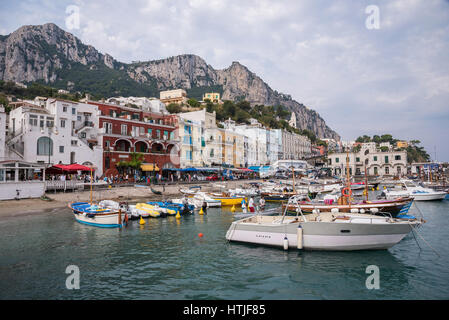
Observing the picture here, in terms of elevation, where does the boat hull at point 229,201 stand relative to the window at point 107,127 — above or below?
below

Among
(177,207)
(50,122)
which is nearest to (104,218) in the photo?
(177,207)

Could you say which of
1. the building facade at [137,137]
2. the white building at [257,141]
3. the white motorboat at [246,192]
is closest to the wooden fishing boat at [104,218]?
the white motorboat at [246,192]

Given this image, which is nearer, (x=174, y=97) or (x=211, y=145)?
(x=211, y=145)

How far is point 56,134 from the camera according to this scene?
1694 inches

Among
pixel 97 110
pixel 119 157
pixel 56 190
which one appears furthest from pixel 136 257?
pixel 97 110

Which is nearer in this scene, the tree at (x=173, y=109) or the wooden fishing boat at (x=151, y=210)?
the wooden fishing boat at (x=151, y=210)

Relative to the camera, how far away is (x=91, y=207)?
2498cm

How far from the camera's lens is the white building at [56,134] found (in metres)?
40.9

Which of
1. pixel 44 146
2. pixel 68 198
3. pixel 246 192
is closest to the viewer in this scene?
pixel 68 198

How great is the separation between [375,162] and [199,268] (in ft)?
347

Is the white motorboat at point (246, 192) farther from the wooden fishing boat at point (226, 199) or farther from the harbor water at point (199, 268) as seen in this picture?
the harbor water at point (199, 268)

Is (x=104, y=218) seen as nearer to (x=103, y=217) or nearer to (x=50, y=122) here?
(x=103, y=217)
